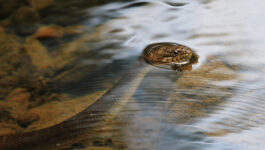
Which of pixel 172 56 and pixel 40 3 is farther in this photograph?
pixel 40 3

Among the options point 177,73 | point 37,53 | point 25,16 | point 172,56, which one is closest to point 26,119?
point 37,53

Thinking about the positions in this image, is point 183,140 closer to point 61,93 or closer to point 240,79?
point 240,79

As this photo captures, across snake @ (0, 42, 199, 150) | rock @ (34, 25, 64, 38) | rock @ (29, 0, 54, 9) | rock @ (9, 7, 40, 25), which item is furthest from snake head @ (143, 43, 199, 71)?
rock @ (29, 0, 54, 9)

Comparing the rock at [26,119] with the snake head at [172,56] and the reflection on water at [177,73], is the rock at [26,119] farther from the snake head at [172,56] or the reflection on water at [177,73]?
the snake head at [172,56]

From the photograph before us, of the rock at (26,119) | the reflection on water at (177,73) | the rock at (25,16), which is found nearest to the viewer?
the reflection on water at (177,73)

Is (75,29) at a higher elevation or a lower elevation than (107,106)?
higher

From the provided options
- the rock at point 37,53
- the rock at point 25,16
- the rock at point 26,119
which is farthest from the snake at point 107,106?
the rock at point 25,16

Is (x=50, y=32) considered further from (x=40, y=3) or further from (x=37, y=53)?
(x=40, y=3)
